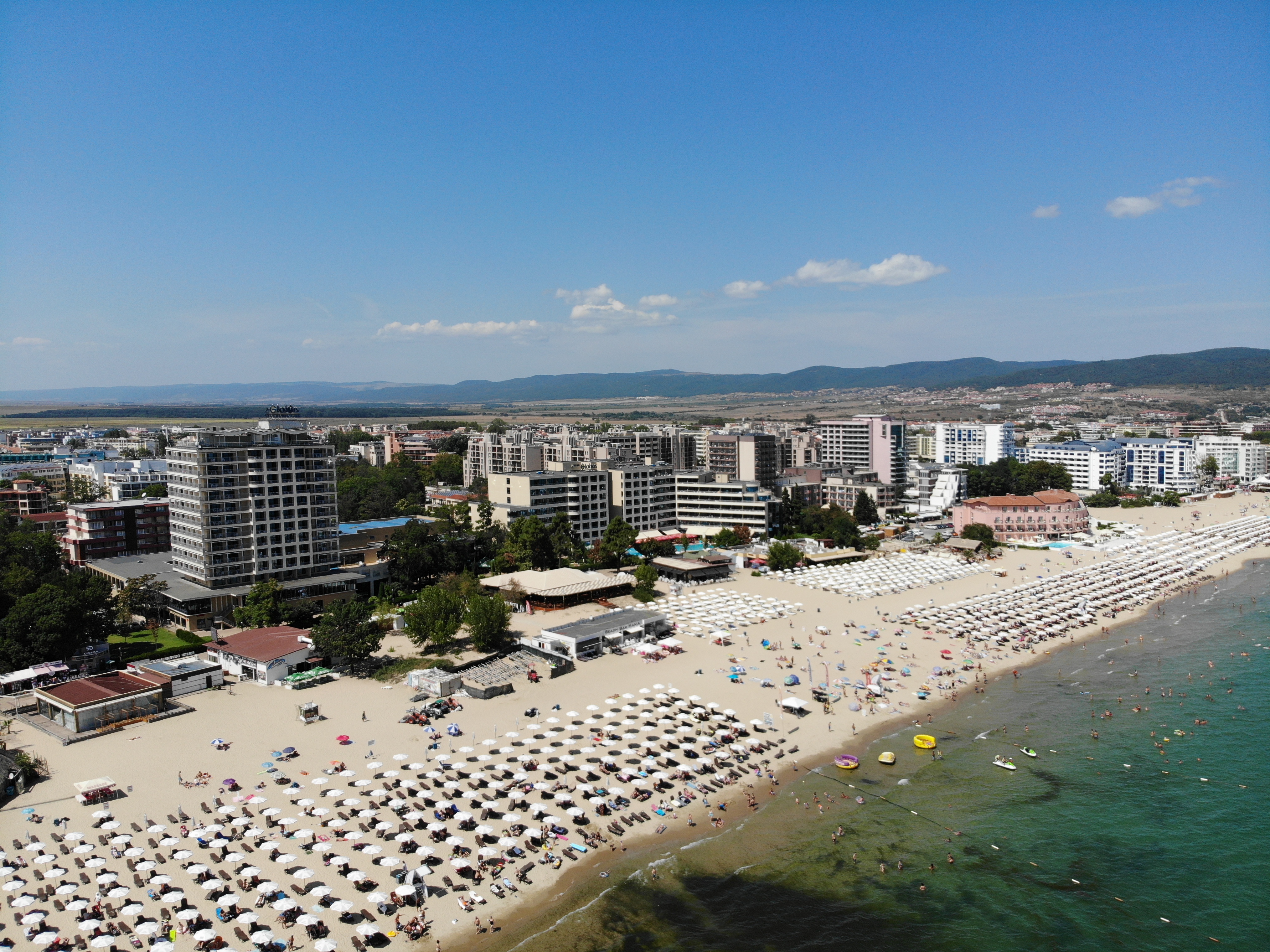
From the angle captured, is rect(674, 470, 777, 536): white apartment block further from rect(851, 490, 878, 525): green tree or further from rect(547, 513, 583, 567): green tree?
rect(547, 513, 583, 567): green tree

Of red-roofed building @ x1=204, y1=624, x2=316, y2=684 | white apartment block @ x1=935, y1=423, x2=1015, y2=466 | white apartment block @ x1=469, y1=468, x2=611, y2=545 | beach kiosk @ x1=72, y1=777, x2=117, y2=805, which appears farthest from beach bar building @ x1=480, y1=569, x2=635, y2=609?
white apartment block @ x1=935, y1=423, x2=1015, y2=466

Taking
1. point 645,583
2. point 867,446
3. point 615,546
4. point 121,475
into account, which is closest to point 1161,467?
point 867,446

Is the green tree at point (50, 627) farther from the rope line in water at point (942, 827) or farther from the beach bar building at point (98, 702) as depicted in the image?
the rope line in water at point (942, 827)

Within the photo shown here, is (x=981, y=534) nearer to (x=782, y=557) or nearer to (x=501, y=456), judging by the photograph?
(x=782, y=557)

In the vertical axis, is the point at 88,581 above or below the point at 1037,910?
above

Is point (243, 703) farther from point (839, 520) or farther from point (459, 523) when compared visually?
point (839, 520)

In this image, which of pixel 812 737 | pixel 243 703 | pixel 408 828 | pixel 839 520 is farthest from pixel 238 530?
pixel 839 520
